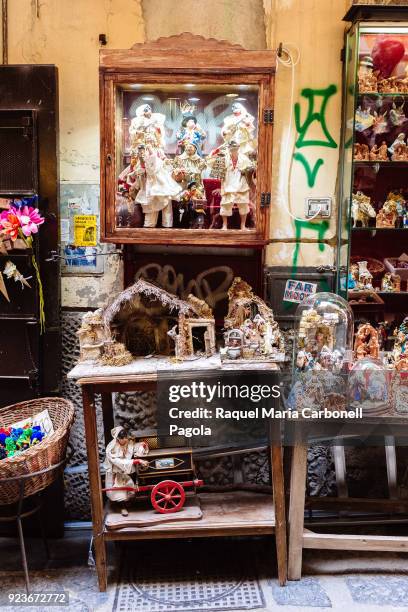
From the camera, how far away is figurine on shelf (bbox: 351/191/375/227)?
402cm

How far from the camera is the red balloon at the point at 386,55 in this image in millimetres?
3875

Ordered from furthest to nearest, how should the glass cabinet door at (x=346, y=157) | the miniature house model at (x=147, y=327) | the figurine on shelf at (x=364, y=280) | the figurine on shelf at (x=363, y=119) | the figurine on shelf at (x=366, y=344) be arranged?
the figurine on shelf at (x=364, y=280) < the figurine on shelf at (x=363, y=119) < the glass cabinet door at (x=346, y=157) < the figurine on shelf at (x=366, y=344) < the miniature house model at (x=147, y=327)

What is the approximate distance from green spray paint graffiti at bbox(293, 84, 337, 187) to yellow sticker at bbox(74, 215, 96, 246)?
4.59 feet

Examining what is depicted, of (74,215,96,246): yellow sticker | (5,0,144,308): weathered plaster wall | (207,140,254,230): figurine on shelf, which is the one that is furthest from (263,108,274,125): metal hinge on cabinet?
(74,215,96,246): yellow sticker

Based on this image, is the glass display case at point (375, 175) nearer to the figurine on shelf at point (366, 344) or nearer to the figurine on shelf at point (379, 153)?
the figurine on shelf at point (379, 153)

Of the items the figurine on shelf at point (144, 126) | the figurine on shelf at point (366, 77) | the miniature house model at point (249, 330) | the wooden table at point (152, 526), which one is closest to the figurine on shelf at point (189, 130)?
the figurine on shelf at point (144, 126)

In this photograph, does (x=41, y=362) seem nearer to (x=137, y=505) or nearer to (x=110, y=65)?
(x=137, y=505)

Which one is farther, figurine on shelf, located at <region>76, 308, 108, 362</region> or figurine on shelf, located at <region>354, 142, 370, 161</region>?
figurine on shelf, located at <region>354, 142, 370, 161</region>

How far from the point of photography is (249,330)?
11.9ft

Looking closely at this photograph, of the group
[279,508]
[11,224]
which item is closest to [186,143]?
[11,224]

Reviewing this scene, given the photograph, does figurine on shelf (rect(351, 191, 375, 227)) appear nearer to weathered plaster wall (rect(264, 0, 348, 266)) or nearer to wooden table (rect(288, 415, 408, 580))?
weathered plaster wall (rect(264, 0, 348, 266))

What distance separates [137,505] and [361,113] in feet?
9.14

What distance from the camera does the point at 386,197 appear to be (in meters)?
4.08

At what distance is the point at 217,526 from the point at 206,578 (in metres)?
0.38
